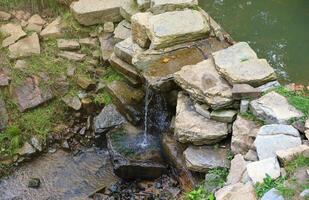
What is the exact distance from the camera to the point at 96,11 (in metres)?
6.54

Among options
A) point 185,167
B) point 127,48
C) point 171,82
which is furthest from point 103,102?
point 185,167

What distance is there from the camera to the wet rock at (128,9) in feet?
20.9

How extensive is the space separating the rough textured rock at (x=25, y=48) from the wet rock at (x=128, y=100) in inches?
45.4

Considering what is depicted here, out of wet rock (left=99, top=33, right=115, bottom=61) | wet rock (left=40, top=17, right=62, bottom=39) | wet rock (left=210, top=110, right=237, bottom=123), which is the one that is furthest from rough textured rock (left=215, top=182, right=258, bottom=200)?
wet rock (left=40, top=17, right=62, bottom=39)

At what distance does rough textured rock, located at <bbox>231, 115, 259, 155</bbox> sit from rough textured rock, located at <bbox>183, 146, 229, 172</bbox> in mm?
172

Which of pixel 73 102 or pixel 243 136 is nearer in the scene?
pixel 243 136

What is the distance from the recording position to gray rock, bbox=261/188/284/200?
3.65m

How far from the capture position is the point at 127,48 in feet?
19.4

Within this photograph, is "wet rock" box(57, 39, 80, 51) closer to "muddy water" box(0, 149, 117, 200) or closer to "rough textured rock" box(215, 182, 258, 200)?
"muddy water" box(0, 149, 117, 200)

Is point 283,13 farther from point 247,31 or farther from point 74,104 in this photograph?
point 74,104

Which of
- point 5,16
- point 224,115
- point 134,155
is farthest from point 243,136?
point 5,16

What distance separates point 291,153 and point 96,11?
3.54 meters

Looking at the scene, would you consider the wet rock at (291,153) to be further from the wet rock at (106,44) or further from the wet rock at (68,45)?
the wet rock at (68,45)

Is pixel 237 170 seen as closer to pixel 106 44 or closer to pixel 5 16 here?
pixel 106 44
